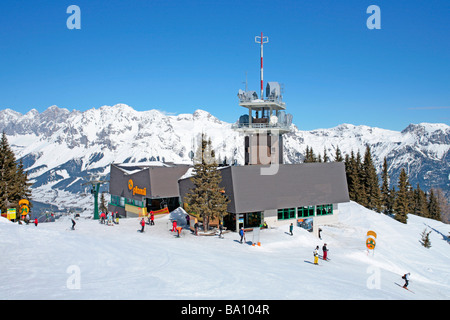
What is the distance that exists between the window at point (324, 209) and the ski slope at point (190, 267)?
431cm

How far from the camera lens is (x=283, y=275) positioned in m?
20.9

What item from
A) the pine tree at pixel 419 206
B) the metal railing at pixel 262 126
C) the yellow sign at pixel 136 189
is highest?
the metal railing at pixel 262 126

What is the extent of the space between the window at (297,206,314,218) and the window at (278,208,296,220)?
104 centimetres

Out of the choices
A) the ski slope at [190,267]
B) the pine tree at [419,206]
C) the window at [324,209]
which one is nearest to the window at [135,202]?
the ski slope at [190,267]

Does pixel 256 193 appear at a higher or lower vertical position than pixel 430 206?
higher

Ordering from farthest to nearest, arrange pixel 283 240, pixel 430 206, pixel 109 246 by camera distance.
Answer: pixel 430 206
pixel 283 240
pixel 109 246

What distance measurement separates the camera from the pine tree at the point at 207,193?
112 ft

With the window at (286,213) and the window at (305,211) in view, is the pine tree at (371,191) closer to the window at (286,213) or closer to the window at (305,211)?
the window at (305,211)

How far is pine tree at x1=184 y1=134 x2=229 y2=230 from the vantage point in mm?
34250

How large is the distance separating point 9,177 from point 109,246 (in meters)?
29.5

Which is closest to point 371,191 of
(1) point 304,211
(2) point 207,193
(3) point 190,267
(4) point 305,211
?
(4) point 305,211
